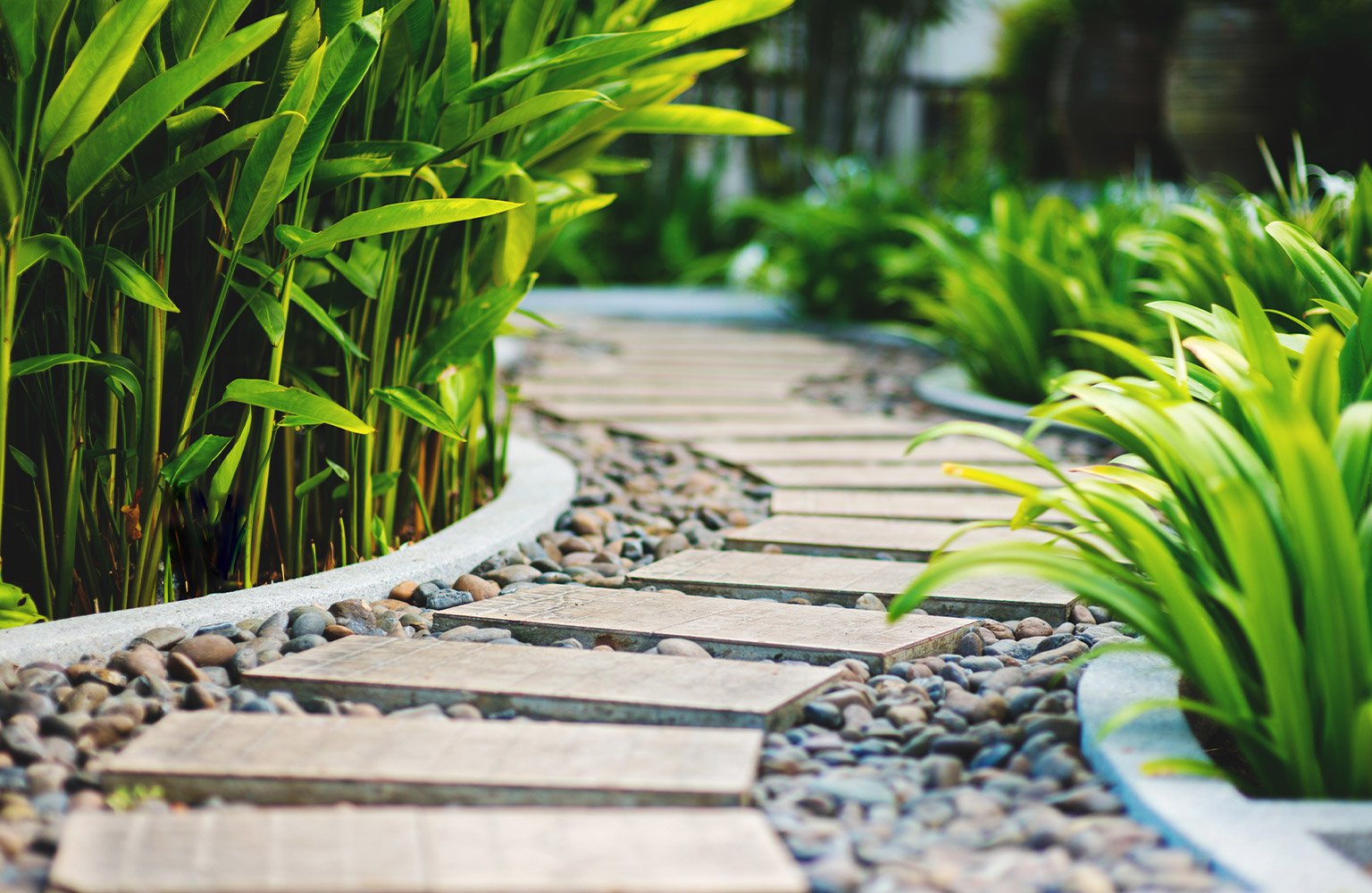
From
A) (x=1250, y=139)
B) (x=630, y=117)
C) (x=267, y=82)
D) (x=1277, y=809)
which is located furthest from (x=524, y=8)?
(x=1250, y=139)

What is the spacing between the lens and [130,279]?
1513 mm

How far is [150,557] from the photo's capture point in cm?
168

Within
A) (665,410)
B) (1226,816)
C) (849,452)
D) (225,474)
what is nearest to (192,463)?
(225,474)

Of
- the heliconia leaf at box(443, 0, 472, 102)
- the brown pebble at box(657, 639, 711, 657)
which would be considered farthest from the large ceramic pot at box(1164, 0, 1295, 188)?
the brown pebble at box(657, 639, 711, 657)

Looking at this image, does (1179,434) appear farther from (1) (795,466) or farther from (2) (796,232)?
(2) (796,232)

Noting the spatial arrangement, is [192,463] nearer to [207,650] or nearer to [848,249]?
[207,650]

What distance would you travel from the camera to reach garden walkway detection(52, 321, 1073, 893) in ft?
3.27

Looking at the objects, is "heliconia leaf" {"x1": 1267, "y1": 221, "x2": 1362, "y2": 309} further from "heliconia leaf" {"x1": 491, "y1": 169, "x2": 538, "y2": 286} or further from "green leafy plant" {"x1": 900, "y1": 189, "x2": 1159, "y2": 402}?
"green leafy plant" {"x1": 900, "y1": 189, "x2": 1159, "y2": 402}

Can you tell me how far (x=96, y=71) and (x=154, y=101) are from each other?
2.5 inches

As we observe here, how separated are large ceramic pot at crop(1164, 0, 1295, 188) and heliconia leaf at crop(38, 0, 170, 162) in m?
6.07

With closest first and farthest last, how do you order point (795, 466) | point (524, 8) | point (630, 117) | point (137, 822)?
point (137, 822) < point (524, 8) < point (630, 117) < point (795, 466)

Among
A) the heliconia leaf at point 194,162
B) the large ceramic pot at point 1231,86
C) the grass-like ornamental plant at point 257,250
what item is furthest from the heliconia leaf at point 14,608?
the large ceramic pot at point 1231,86

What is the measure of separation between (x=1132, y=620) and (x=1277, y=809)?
22 centimetres

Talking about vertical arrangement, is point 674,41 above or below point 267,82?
above
